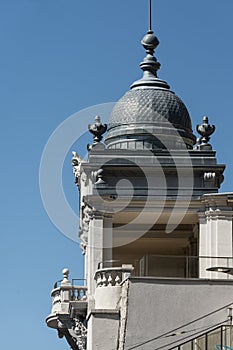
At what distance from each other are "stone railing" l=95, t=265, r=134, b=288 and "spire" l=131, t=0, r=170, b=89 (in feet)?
46.5

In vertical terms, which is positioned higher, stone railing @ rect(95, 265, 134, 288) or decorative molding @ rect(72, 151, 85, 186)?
decorative molding @ rect(72, 151, 85, 186)

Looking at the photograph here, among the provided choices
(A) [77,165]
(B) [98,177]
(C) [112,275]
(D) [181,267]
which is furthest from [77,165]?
(C) [112,275]

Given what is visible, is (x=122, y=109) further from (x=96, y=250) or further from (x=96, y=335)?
(x=96, y=335)

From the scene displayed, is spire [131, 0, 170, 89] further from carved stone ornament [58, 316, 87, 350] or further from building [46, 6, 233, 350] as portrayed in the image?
carved stone ornament [58, 316, 87, 350]

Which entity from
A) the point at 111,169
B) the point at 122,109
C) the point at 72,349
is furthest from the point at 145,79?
the point at 72,349

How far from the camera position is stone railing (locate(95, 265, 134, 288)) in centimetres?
6550

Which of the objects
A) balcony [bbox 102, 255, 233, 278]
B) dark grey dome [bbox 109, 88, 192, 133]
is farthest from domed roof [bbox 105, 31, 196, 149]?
balcony [bbox 102, 255, 233, 278]

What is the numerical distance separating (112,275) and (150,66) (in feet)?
52.7

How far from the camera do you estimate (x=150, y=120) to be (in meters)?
75.1

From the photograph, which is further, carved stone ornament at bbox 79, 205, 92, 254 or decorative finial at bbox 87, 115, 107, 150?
decorative finial at bbox 87, 115, 107, 150

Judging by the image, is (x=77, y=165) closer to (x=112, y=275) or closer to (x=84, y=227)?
(x=84, y=227)

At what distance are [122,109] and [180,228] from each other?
7.06 m

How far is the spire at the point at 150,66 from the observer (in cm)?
7721

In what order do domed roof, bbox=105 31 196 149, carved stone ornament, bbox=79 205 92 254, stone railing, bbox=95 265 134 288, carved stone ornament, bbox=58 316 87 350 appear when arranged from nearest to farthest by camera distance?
stone railing, bbox=95 265 134 288 < carved stone ornament, bbox=58 316 87 350 < carved stone ornament, bbox=79 205 92 254 < domed roof, bbox=105 31 196 149
